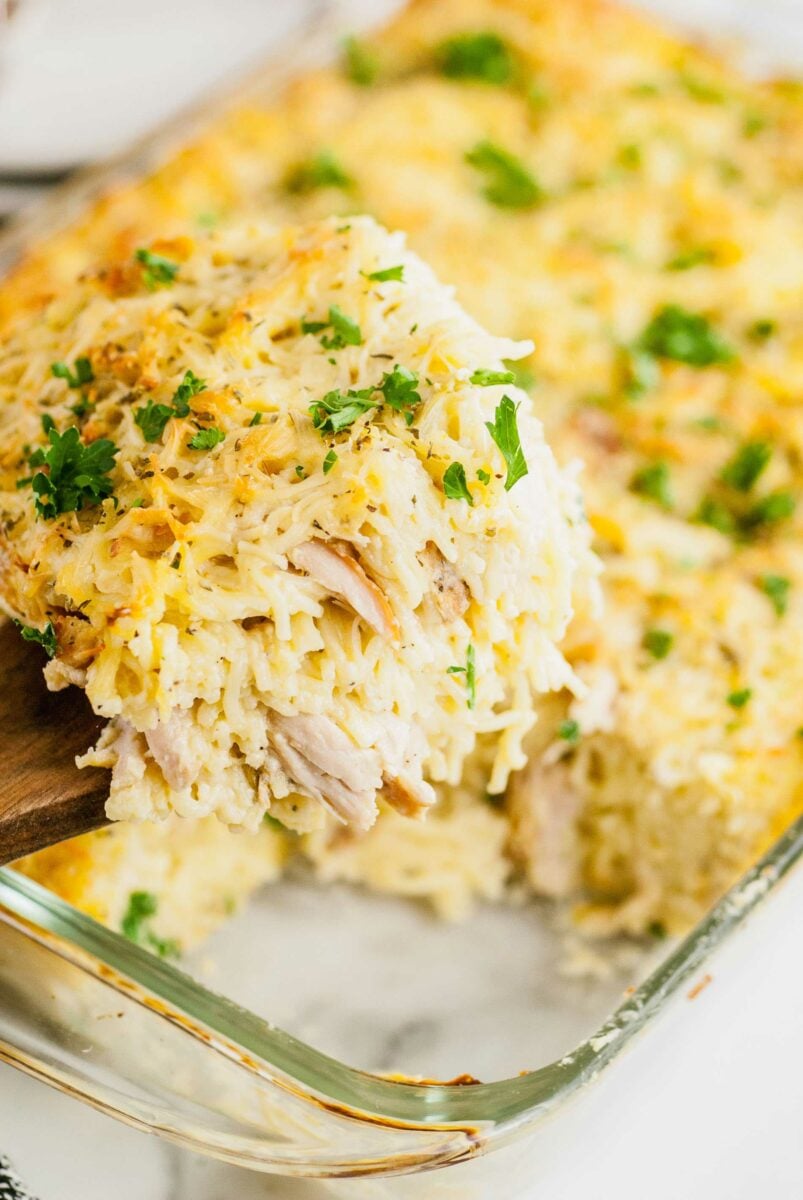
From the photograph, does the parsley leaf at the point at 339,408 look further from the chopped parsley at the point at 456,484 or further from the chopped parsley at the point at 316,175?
the chopped parsley at the point at 316,175

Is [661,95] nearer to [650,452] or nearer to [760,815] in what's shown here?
[650,452]

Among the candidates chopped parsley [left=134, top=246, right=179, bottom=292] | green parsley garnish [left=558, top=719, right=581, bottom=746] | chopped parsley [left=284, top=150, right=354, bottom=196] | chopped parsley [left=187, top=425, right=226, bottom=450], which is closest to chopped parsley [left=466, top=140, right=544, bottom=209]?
chopped parsley [left=284, top=150, right=354, bottom=196]

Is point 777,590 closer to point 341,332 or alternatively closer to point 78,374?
point 341,332

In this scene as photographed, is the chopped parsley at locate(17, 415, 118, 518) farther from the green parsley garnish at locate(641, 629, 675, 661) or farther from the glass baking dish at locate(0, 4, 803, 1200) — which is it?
the green parsley garnish at locate(641, 629, 675, 661)

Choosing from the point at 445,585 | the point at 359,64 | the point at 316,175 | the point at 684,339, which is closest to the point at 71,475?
the point at 445,585

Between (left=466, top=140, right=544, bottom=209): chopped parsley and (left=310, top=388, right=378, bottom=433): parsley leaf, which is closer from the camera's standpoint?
(left=310, top=388, right=378, bottom=433): parsley leaf

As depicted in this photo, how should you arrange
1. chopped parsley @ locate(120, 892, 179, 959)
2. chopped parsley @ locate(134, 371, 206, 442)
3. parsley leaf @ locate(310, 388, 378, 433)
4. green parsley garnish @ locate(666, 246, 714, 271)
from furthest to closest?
1. green parsley garnish @ locate(666, 246, 714, 271)
2. chopped parsley @ locate(120, 892, 179, 959)
3. chopped parsley @ locate(134, 371, 206, 442)
4. parsley leaf @ locate(310, 388, 378, 433)
